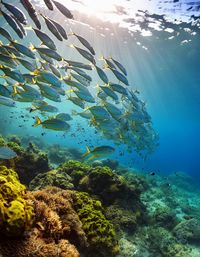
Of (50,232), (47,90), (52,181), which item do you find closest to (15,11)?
(47,90)

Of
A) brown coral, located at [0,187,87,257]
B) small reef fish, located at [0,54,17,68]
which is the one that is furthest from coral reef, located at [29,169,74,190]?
small reef fish, located at [0,54,17,68]

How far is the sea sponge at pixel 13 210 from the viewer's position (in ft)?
13.9

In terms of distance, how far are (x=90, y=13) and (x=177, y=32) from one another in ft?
23.4

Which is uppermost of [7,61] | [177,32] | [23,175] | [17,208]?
[177,32]

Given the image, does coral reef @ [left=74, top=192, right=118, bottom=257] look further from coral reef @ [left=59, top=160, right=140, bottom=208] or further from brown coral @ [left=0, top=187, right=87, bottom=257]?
coral reef @ [left=59, top=160, right=140, bottom=208]

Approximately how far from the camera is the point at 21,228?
14.4 feet

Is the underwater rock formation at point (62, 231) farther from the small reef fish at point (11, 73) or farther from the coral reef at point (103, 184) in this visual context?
the small reef fish at point (11, 73)

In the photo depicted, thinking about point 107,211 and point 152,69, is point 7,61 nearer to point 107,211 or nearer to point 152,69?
point 107,211

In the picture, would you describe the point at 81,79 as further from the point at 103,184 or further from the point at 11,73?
the point at 103,184

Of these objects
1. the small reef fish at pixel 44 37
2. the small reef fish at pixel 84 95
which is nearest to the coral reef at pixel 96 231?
the small reef fish at pixel 84 95

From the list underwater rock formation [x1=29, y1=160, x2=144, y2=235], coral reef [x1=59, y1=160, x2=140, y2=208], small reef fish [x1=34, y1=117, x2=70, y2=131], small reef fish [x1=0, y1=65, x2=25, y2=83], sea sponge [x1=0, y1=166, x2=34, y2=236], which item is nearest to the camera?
sea sponge [x1=0, y1=166, x2=34, y2=236]

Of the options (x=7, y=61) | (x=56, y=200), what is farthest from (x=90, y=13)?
(x=56, y=200)

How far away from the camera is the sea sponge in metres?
4.23

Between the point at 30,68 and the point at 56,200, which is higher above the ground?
the point at 30,68
